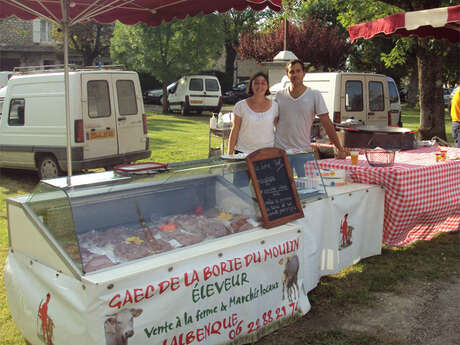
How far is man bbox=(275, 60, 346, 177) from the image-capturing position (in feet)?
15.5

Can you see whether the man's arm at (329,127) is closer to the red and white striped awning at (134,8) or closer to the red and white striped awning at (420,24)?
the red and white striped awning at (134,8)

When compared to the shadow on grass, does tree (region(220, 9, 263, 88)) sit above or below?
above

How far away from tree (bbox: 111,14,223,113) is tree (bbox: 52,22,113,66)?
32.1 ft

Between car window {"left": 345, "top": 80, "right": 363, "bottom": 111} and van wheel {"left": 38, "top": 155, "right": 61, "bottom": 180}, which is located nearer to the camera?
van wheel {"left": 38, "top": 155, "right": 61, "bottom": 180}

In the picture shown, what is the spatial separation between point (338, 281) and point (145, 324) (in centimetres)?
225

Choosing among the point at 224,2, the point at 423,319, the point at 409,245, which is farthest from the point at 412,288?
the point at 224,2

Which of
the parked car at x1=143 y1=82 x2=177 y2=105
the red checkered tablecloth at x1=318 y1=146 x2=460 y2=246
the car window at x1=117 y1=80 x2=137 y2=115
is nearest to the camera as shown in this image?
the red checkered tablecloth at x1=318 y1=146 x2=460 y2=246

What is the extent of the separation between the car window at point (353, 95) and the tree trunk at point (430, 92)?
189cm

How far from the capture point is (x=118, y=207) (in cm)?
329

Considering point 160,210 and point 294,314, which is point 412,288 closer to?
point 294,314

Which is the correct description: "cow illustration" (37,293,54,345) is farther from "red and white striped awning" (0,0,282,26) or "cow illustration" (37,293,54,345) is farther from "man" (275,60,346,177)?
"red and white striped awning" (0,0,282,26)

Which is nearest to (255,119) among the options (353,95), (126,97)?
(126,97)

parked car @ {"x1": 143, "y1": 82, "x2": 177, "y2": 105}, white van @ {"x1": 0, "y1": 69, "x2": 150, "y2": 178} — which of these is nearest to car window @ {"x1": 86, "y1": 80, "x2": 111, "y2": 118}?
white van @ {"x1": 0, "y1": 69, "x2": 150, "y2": 178}

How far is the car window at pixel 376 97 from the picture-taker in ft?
36.4
